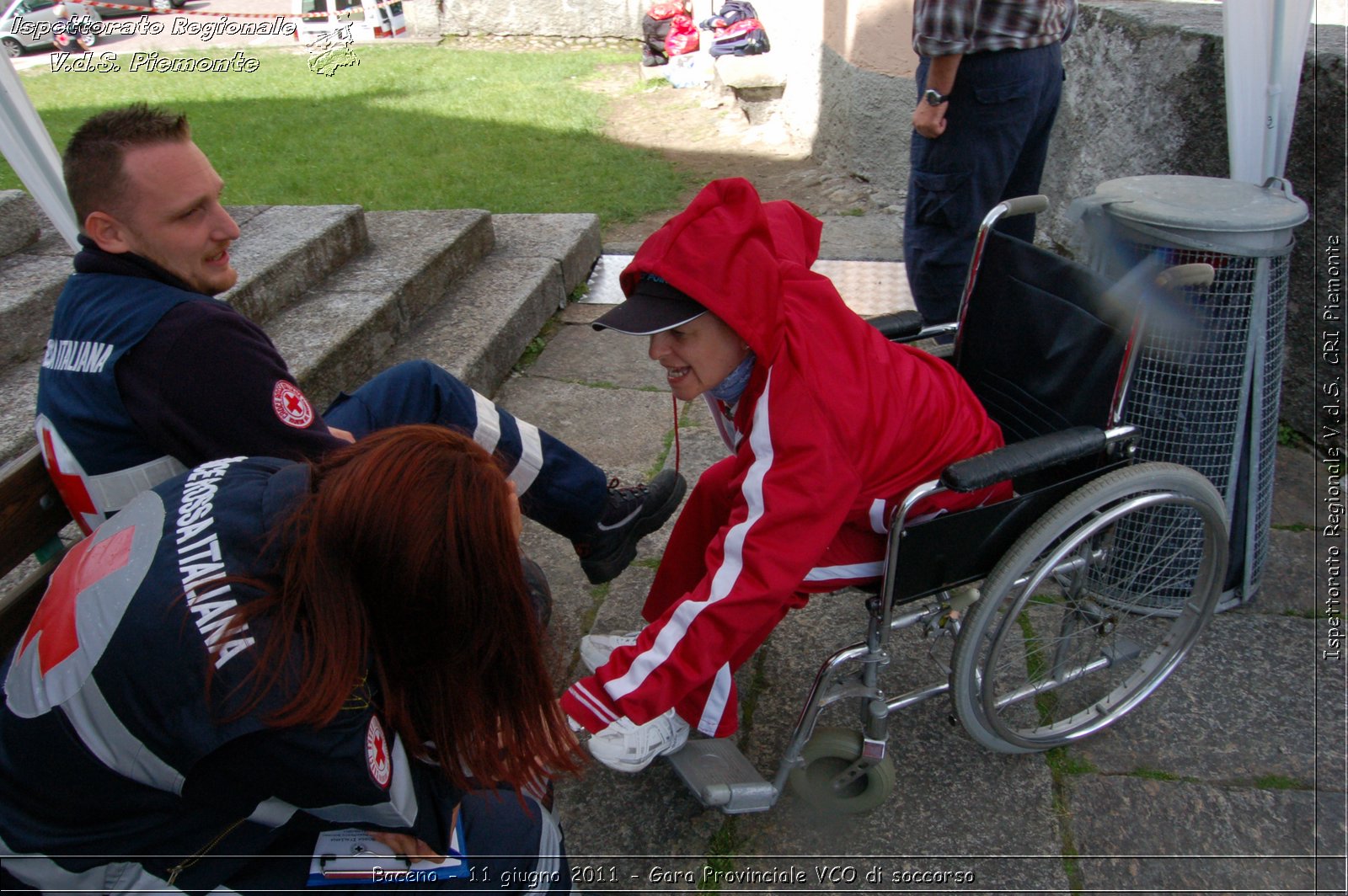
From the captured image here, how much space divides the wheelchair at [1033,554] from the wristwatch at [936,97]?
0.88 meters

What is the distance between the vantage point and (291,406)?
1.75 meters

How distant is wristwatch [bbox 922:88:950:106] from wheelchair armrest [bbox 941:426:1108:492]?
1.54 meters

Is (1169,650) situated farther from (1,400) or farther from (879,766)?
(1,400)

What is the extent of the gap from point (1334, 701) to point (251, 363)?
8.05 feet

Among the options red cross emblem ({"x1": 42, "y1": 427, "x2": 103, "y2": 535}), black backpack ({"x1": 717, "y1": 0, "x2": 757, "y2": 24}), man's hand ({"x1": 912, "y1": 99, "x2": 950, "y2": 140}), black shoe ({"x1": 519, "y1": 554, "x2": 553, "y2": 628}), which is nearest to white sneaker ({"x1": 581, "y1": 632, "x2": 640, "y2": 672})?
black shoe ({"x1": 519, "y1": 554, "x2": 553, "y2": 628})

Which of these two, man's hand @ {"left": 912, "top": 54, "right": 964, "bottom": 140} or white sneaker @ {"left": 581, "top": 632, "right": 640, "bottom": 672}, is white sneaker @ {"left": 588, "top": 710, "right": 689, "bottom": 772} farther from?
man's hand @ {"left": 912, "top": 54, "right": 964, "bottom": 140}

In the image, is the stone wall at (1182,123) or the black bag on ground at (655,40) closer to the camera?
the stone wall at (1182,123)

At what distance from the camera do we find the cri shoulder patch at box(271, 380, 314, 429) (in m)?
1.72

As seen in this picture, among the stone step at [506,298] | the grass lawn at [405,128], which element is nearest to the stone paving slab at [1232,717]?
the stone step at [506,298]

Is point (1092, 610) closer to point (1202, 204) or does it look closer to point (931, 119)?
point (1202, 204)

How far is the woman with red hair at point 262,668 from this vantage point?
1119 millimetres

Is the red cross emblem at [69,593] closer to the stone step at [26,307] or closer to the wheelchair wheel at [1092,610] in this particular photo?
the wheelchair wheel at [1092,610]

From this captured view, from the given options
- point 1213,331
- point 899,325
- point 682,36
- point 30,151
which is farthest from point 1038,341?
point 682,36

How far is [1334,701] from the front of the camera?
6.98 feet
